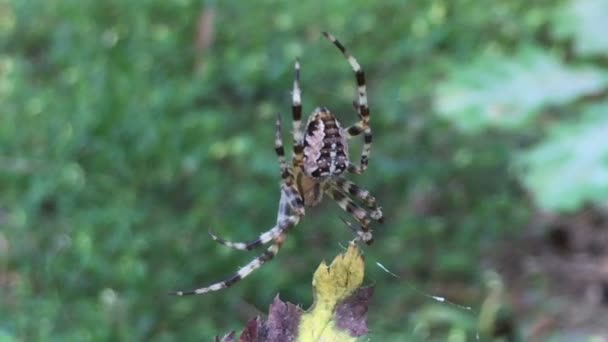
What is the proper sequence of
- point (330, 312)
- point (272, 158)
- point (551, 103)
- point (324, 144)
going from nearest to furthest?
point (330, 312) → point (324, 144) → point (551, 103) → point (272, 158)

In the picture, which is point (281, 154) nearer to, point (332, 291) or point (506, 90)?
point (332, 291)

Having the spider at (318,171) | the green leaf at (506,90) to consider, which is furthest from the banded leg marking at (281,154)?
the green leaf at (506,90)

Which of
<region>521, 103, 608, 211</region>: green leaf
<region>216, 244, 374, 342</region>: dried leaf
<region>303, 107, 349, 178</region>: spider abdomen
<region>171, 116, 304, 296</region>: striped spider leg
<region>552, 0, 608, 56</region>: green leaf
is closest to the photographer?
<region>216, 244, 374, 342</region>: dried leaf

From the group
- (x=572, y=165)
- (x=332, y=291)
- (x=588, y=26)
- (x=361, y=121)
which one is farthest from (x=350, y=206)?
(x=588, y=26)

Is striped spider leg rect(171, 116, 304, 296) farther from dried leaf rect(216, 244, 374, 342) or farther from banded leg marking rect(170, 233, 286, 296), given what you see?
dried leaf rect(216, 244, 374, 342)

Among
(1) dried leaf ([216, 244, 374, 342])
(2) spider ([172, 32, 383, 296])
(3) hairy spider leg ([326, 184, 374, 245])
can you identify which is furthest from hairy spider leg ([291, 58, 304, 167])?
(1) dried leaf ([216, 244, 374, 342])

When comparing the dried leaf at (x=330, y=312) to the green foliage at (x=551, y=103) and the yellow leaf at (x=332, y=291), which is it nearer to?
the yellow leaf at (x=332, y=291)
